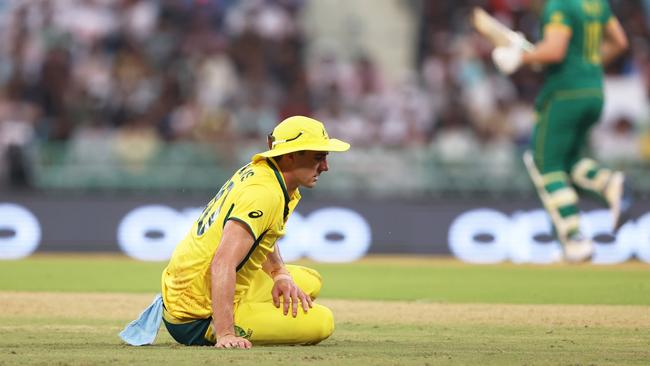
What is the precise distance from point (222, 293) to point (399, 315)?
3240 mm

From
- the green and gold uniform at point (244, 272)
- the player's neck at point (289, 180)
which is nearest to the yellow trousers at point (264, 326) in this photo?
the green and gold uniform at point (244, 272)

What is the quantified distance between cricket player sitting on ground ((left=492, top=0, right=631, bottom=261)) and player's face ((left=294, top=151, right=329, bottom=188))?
14.6ft

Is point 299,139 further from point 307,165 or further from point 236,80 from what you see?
point 236,80

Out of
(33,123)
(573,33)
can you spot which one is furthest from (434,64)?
(573,33)

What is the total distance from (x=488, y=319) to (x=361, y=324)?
956 mm

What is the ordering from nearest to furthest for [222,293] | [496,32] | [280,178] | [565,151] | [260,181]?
[222,293], [260,181], [280,178], [565,151], [496,32]

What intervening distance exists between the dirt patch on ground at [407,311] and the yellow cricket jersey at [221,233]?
2.30m

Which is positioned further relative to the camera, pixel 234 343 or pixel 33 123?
pixel 33 123

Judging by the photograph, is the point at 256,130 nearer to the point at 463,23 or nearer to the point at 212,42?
the point at 212,42

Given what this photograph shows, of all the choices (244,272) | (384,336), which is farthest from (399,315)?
(244,272)

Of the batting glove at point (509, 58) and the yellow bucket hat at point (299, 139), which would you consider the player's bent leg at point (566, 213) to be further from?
the yellow bucket hat at point (299, 139)

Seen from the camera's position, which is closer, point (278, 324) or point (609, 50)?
point (278, 324)

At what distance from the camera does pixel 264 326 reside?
653cm

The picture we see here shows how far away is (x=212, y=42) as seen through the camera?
18156mm
